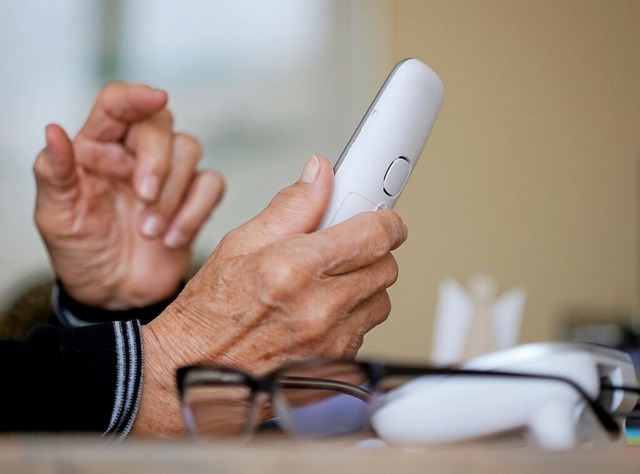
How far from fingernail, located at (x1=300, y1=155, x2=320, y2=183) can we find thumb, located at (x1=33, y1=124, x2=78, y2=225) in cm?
34

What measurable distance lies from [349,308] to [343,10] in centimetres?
238

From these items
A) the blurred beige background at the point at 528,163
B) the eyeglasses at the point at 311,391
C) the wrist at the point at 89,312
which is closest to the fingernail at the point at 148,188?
the wrist at the point at 89,312

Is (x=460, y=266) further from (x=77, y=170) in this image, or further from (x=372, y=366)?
(x=372, y=366)

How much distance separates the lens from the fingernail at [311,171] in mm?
527

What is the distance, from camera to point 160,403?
50cm

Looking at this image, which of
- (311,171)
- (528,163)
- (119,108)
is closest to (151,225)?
(119,108)

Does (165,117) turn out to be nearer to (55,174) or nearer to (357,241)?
(55,174)

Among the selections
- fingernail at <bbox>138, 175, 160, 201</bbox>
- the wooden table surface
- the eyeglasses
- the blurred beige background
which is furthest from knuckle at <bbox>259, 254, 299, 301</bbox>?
the blurred beige background

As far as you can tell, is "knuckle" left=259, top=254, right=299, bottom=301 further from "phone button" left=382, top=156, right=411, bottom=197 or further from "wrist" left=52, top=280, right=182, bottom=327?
"wrist" left=52, top=280, right=182, bottom=327

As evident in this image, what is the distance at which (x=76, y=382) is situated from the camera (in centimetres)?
48

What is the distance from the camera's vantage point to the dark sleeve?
1.58ft

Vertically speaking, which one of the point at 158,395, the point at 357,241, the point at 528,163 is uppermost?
the point at 528,163

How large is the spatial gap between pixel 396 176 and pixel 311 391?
0.24 metres

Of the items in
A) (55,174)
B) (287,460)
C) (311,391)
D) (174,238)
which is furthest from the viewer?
(174,238)
